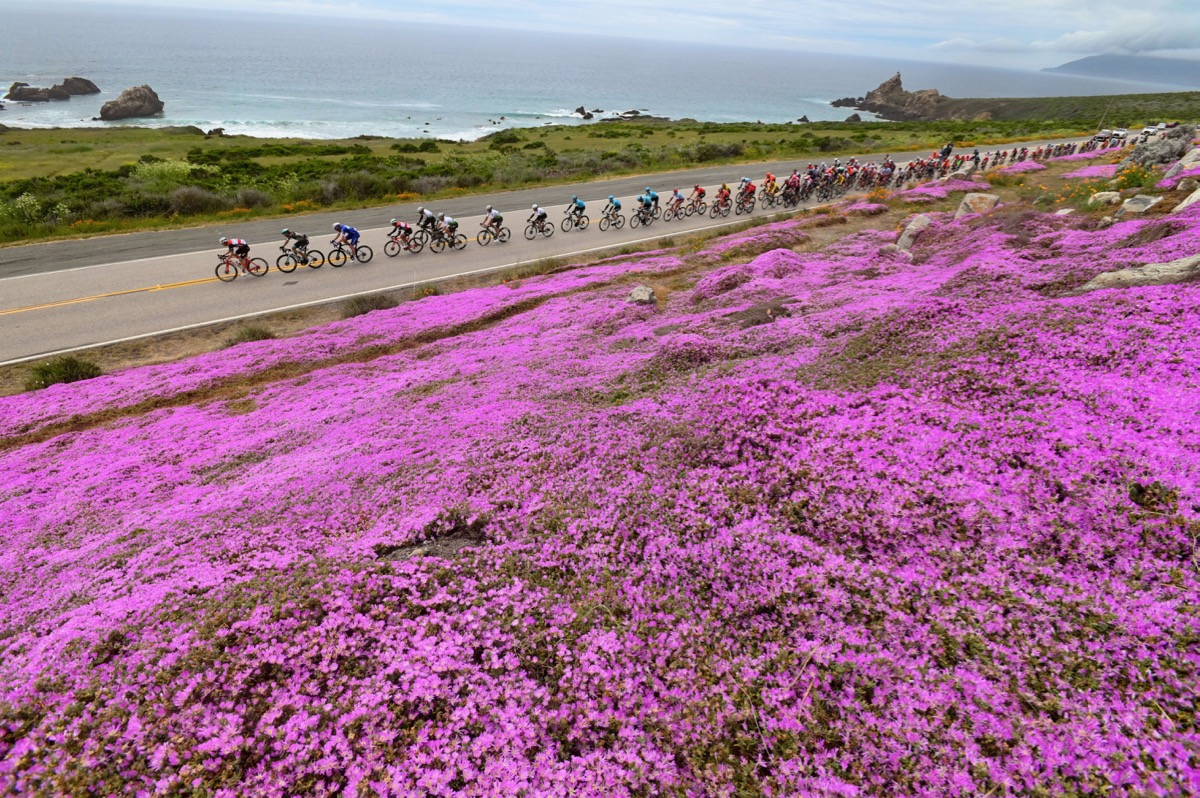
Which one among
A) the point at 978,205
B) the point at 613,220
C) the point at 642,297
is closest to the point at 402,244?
the point at 613,220

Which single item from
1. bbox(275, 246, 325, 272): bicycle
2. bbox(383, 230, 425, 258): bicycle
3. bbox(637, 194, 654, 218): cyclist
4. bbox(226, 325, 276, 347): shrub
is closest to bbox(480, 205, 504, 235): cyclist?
bbox(383, 230, 425, 258): bicycle

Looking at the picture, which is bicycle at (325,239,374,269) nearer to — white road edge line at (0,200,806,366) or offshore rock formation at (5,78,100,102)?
white road edge line at (0,200,806,366)

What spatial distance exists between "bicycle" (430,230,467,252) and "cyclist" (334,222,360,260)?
378 cm

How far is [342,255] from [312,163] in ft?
112

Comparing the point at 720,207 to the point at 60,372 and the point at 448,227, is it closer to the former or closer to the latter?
the point at 448,227

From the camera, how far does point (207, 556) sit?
6137 mm

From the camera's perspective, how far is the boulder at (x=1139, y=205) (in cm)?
1589

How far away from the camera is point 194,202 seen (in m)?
32.7

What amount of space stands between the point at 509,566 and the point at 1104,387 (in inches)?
284

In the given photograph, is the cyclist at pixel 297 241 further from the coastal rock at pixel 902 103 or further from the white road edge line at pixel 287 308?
the coastal rock at pixel 902 103

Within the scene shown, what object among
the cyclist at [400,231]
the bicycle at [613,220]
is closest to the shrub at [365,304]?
the cyclist at [400,231]

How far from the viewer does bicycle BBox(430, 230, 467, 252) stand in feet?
88.5

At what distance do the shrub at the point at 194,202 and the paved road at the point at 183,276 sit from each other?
4.41 metres

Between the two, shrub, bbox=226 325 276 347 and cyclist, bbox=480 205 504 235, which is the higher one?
cyclist, bbox=480 205 504 235
